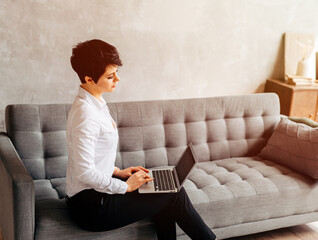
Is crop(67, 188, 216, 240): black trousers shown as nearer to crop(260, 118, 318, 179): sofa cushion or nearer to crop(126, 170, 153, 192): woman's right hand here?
crop(126, 170, 153, 192): woman's right hand

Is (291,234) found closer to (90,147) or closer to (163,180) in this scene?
(163,180)

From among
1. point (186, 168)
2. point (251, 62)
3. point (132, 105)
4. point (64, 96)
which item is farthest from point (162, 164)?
point (251, 62)

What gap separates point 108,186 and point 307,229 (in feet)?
5.30

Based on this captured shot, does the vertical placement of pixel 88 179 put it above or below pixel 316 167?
above

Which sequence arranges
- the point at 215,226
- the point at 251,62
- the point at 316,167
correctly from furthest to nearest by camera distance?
the point at 251,62
the point at 316,167
the point at 215,226

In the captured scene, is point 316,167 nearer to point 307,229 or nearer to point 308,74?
point 307,229

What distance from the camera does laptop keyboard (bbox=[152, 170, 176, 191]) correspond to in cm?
173

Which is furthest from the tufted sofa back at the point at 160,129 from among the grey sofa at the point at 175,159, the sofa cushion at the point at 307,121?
the sofa cushion at the point at 307,121

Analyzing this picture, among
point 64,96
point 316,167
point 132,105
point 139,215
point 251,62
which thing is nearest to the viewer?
point 139,215

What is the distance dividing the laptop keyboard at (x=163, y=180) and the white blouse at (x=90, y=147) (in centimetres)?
20

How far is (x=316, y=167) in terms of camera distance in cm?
219

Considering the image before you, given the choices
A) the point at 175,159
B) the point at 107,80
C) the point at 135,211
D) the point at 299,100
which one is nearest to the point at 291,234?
the point at 175,159

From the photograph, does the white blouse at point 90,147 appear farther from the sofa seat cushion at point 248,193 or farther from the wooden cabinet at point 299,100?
the wooden cabinet at point 299,100

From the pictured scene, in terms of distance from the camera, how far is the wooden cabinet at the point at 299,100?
10.8ft
